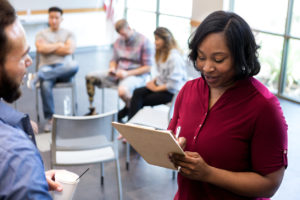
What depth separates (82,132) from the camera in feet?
9.73

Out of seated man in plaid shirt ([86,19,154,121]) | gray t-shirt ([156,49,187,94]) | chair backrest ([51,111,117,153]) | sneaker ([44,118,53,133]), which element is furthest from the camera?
seated man in plaid shirt ([86,19,154,121])

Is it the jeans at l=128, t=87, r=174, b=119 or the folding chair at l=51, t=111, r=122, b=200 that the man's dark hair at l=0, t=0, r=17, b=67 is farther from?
the jeans at l=128, t=87, r=174, b=119

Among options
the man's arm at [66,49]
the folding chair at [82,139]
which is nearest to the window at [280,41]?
the man's arm at [66,49]

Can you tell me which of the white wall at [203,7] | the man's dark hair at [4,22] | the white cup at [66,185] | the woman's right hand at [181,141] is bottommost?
the white cup at [66,185]

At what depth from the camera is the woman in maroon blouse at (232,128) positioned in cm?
136

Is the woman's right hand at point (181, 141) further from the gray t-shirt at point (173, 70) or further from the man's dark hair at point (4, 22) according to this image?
the gray t-shirt at point (173, 70)

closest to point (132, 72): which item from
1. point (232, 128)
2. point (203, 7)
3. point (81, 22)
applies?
point (203, 7)

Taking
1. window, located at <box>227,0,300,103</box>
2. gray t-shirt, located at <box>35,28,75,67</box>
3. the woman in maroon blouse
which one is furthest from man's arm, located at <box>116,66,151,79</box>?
the woman in maroon blouse

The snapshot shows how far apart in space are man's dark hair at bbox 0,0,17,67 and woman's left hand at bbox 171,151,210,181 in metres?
0.75

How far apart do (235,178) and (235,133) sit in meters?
0.16

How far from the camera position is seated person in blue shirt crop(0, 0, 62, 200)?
85cm

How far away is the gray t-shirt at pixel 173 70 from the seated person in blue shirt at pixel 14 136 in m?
3.25

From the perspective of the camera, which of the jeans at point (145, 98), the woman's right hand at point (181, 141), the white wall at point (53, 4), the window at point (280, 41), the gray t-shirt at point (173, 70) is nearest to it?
the woman's right hand at point (181, 141)

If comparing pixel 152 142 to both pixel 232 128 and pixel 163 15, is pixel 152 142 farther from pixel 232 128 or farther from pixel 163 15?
pixel 163 15
